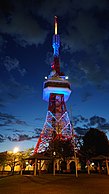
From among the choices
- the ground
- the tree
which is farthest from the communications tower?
the ground

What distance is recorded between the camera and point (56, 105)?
56.4 m

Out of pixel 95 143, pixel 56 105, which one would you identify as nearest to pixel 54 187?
pixel 95 143

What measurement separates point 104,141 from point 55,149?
37.6 feet

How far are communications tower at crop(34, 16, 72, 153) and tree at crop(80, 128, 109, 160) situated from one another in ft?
28.0

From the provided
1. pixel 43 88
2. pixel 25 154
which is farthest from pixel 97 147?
pixel 43 88

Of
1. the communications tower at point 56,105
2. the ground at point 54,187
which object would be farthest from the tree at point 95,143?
the ground at point 54,187

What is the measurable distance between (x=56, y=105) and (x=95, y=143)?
22150 millimetres

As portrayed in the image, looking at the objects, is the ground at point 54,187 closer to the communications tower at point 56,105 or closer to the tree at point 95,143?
the tree at point 95,143

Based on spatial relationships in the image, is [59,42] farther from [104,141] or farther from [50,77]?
[104,141]

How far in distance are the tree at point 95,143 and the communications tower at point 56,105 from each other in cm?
853

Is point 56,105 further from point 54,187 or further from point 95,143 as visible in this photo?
point 54,187

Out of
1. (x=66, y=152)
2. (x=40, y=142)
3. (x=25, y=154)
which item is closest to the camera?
(x=66, y=152)

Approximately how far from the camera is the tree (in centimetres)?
3488

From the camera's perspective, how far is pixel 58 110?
5550 centimetres
